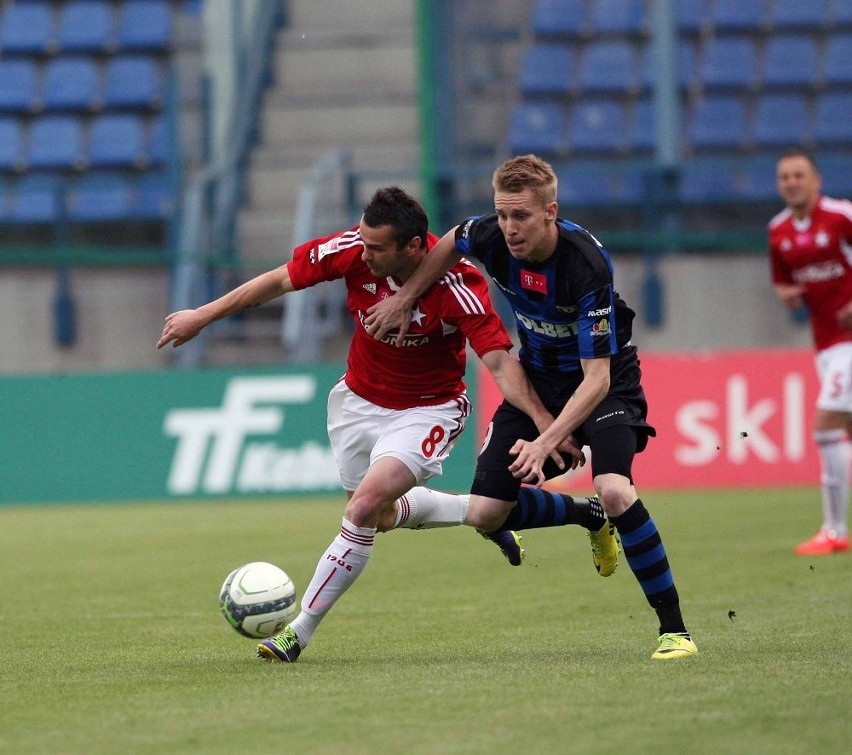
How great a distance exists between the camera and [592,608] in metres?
7.36

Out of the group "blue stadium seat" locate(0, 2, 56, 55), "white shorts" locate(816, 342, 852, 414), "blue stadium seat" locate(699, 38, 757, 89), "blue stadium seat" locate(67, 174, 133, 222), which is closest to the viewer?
"white shorts" locate(816, 342, 852, 414)

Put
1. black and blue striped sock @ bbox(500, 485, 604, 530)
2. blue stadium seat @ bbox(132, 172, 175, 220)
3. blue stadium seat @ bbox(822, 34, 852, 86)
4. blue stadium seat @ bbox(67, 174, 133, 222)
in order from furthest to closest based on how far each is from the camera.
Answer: blue stadium seat @ bbox(822, 34, 852, 86)
blue stadium seat @ bbox(132, 172, 175, 220)
blue stadium seat @ bbox(67, 174, 133, 222)
black and blue striped sock @ bbox(500, 485, 604, 530)

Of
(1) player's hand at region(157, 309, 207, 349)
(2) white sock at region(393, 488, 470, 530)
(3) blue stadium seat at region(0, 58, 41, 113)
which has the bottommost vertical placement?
(2) white sock at region(393, 488, 470, 530)

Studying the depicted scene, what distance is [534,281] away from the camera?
19.4 feet

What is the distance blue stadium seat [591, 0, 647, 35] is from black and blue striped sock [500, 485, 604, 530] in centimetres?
1224

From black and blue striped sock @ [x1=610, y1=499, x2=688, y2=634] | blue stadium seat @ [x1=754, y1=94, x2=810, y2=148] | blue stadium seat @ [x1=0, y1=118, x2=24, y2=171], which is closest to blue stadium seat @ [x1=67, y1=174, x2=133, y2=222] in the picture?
blue stadium seat @ [x1=0, y1=118, x2=24, y2=171]

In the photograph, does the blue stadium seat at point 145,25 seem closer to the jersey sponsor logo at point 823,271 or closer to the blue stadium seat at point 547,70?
the blue stadium seat at point 547,70

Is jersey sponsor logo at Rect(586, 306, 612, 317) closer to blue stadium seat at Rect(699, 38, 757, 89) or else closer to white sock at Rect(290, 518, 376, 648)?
white sock at Rect(290, 518, 376, 648)

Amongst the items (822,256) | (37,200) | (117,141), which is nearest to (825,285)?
(822,256)

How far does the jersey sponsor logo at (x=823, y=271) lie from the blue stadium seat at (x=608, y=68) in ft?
28.0

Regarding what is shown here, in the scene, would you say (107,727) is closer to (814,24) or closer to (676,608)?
(676,608)

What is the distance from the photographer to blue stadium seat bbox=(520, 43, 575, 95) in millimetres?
18188

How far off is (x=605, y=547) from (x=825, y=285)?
389cm

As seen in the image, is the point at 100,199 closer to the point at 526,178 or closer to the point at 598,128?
the point at 598,128
